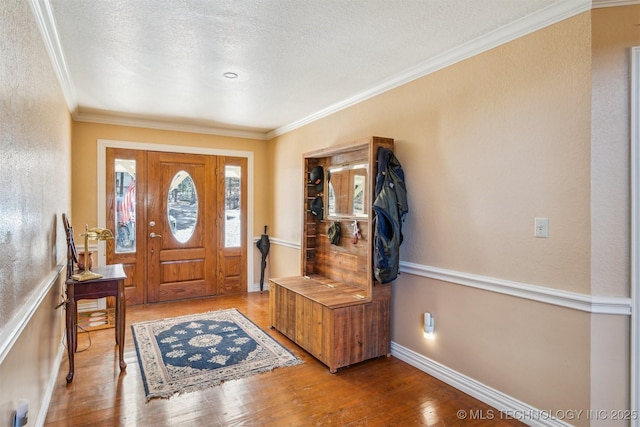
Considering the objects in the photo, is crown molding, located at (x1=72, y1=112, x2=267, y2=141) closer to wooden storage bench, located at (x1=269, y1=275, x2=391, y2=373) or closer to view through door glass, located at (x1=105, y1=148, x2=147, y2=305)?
view through door glass, located at (x1=105, y1=148, x2=147, y2=305)

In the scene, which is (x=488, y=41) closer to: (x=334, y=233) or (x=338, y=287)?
(x=334, y=233)

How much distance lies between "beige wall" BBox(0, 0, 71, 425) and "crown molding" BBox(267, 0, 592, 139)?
2.53 metres

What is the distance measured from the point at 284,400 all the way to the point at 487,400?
4.48ft

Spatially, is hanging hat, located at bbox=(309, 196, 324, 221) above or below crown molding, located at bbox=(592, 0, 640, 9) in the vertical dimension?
below

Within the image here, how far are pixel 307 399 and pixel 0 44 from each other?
2.48 m

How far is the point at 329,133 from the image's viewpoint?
13.5 feet

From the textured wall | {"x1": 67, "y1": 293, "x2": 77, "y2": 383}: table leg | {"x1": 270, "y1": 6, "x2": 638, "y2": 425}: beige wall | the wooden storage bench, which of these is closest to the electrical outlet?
{"x1": 270, "y1": 6, "x2": 638, "y2": 425}: beige wall

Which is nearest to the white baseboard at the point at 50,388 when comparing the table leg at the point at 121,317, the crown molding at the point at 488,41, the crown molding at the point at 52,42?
the table leg at the point at 121,317

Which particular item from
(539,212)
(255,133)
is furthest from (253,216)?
(539,212)

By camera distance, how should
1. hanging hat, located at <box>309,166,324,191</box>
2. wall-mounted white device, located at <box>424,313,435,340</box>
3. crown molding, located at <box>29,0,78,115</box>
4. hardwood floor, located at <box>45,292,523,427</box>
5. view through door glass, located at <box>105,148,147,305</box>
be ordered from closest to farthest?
crown molding, located at <box>29,0,78,115</box>
hardwood floor, located at <box>45,292,523,427</box>
wall-mounted white device, located at <box>424,313,435,340</box>
hanging hat, located at <box>309,166,324,191</box>
view through door glass, located at <box>105,148,147,305</box>

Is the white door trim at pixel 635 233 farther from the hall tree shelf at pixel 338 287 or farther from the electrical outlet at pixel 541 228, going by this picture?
the hall tree shelf at pixel 338 287

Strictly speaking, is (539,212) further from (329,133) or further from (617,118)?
(329,133)

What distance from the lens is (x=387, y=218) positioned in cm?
278

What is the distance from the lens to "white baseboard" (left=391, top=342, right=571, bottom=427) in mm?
2092
